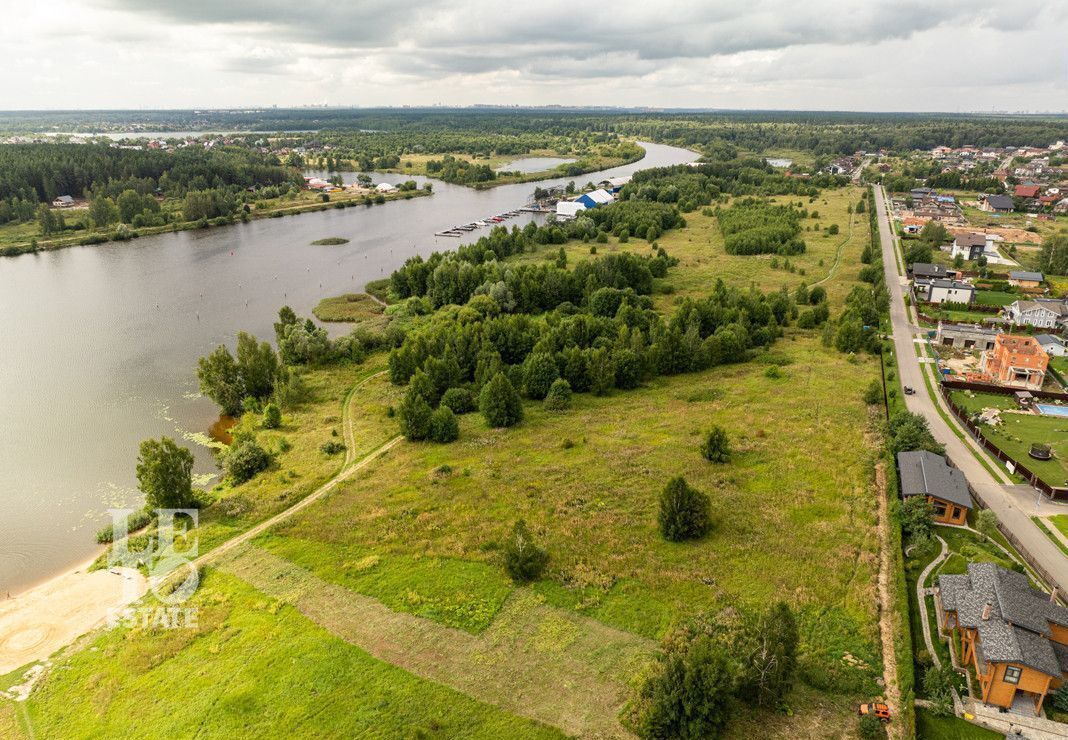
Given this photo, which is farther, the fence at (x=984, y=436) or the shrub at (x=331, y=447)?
the shrub at (x=331, y=447)

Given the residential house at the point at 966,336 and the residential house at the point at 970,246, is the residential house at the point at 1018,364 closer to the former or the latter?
the residential house at the point at 966,336

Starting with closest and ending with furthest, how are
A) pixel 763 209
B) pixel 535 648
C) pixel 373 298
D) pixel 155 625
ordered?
pixel 535 648 < pixel 155 625 < pixel 373 298 < pixel 763 209

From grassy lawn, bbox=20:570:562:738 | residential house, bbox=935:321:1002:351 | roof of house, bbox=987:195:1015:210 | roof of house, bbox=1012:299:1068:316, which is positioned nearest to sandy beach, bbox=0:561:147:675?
grassy lawn, bbox=20:570:562:738

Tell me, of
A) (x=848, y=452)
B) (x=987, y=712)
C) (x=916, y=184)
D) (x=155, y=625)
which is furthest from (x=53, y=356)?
(x=916, y=184)

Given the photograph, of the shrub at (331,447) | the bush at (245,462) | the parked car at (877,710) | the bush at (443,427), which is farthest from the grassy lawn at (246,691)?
the bush at (443,427)

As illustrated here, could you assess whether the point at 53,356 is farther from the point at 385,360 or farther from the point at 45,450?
the point at 385,360

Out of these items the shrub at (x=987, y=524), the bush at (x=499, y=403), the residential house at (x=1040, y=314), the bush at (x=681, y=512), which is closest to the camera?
the bush at (x=681, y=512)
